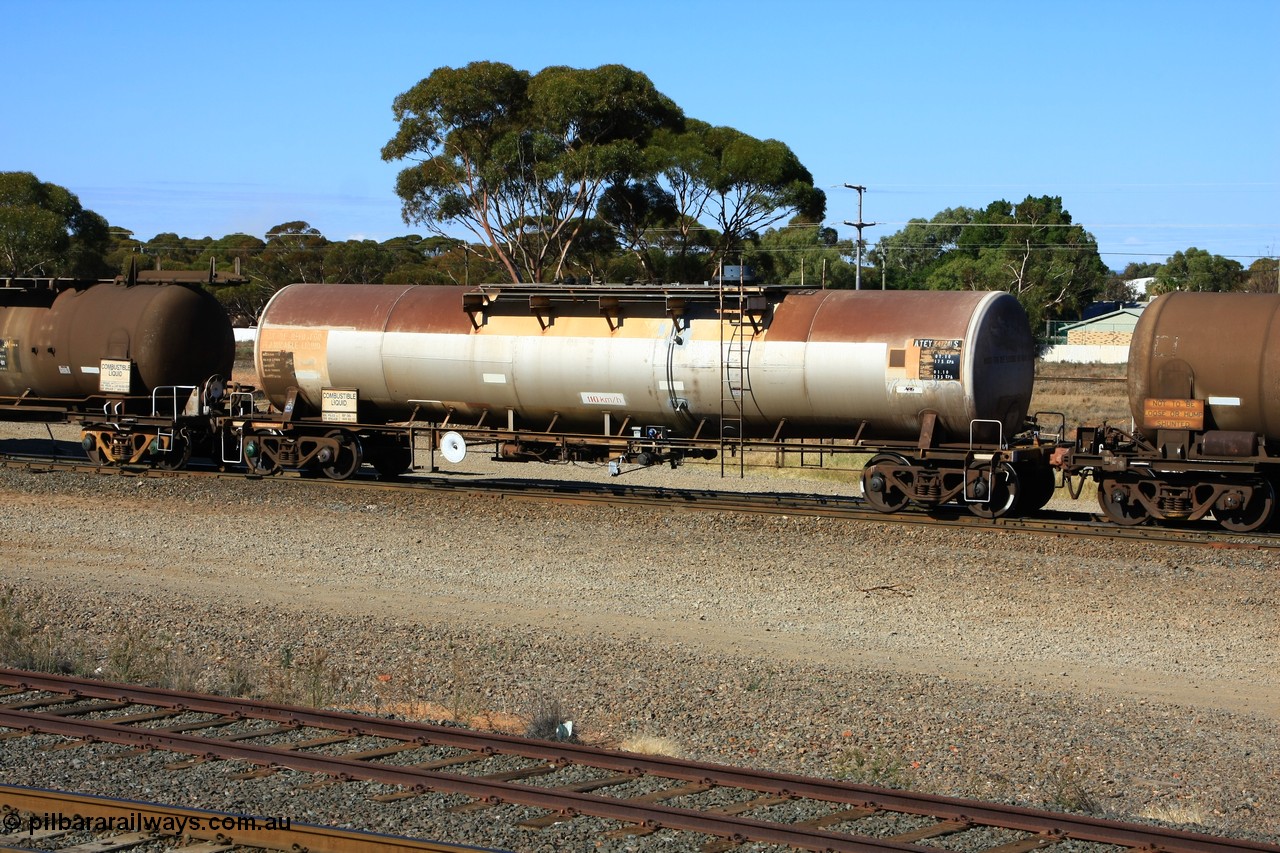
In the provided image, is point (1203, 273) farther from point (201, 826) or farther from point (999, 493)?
point (201, 826)

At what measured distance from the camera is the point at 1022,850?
21.9ft

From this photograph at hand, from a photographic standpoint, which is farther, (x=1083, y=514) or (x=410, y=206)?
(x=410, y=206)

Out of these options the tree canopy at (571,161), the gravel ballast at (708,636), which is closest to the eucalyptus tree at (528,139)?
the tree canopy at (571,161)

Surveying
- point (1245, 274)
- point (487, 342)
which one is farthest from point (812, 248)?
point (487, 342)

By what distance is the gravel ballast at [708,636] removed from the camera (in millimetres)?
8727

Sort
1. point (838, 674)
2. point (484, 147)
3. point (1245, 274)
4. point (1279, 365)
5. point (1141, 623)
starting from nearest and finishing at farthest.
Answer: point (838, 674), point (1141, 623), point (1279, 365), point (484, 147), point (1245, 274)

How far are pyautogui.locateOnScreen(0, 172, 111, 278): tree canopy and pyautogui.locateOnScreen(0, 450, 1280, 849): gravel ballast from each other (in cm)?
5066

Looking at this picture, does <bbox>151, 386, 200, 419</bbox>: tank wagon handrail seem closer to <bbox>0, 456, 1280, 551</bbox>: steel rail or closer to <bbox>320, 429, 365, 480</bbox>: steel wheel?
<bbox>0, 456, 1280, 551</bbox>: steel rail

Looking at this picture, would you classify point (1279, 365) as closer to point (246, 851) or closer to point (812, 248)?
point (246, 851)

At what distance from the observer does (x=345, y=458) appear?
22172mm

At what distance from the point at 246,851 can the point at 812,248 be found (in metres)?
82.2

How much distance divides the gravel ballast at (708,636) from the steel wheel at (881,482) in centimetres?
107

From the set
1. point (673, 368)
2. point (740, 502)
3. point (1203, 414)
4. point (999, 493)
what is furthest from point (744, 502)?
point (1203, 414)

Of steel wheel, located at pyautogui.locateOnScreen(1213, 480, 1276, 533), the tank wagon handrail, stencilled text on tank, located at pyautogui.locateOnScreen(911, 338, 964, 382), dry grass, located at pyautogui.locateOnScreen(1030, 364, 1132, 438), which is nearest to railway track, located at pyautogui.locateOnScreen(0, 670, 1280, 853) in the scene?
stencilled text on tank, located at pyautogui.locateOnScreen(911, 338, 964, 382)
